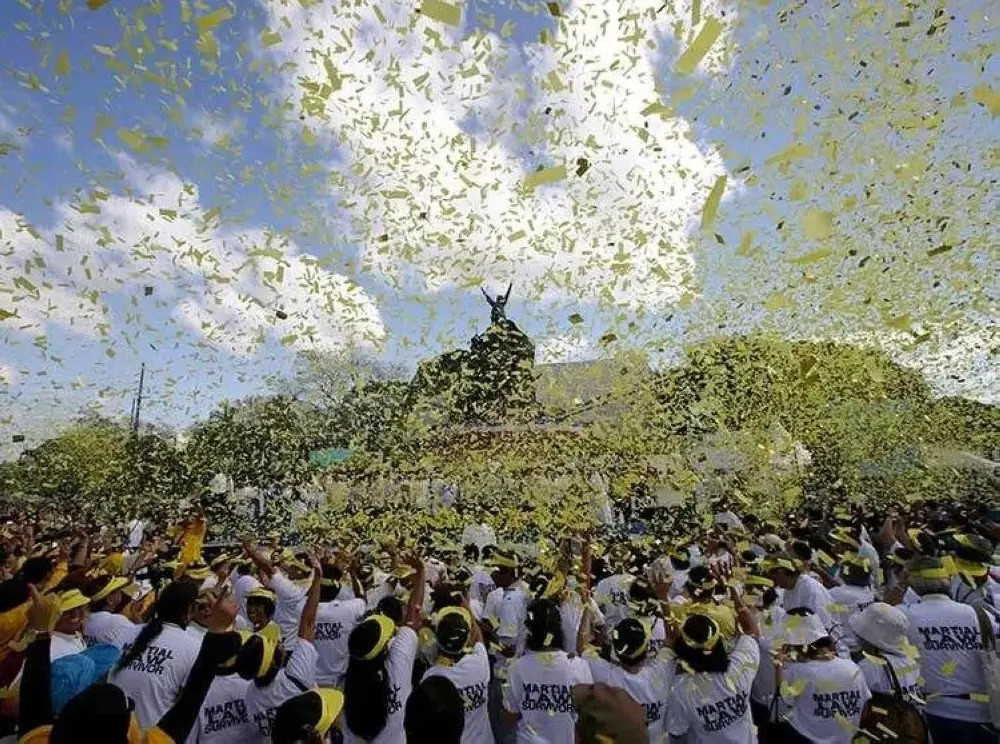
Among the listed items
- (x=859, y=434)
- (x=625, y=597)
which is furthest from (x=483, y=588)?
(x=859, y=434)

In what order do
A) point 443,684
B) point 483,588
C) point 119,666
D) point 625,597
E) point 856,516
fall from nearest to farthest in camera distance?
point 443,684, point 119,666, point 625,597, point 483,588, point 856,516

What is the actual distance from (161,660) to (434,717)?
2.37m

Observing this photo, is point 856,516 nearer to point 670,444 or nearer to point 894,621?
point 670,444

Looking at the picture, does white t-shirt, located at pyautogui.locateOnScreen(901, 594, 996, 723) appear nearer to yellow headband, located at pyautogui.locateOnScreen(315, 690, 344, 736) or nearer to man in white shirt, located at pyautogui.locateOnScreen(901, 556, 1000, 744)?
man in white shirt, located at pyautogui.locateOnScreen(901, 556, 1000, 744)

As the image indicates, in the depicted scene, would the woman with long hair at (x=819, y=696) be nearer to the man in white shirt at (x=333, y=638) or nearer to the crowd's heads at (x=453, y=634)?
the crowd's heads at (x=453, y=634)

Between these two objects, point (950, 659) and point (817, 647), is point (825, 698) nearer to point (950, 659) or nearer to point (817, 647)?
point (817, 647)

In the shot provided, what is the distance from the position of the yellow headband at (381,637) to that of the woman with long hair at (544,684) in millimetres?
952

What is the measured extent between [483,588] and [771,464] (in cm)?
1081

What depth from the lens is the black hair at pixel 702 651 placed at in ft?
12.7

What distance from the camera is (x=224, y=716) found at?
12.1ft

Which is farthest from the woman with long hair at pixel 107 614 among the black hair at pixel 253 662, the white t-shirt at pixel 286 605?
the black hair at pixel 253 662

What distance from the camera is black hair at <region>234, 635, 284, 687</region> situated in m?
3.53

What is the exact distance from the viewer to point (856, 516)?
44.5 ft

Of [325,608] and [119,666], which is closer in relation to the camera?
[119,666]
